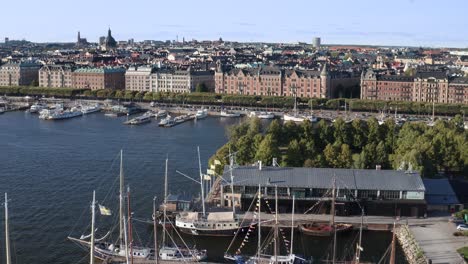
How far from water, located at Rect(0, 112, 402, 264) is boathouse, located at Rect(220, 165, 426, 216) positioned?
3.91 ft

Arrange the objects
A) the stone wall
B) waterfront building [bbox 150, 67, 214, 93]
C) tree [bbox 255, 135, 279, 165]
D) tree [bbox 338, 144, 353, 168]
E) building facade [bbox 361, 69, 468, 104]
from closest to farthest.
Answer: the stone wall, tree [bbox 255, 135, 279, 165], tree [bbox 338, 144, 353, 168], building facade [bbox 361, 69, 468, 104], waterfront building [bbox 150, 67, 214, 93]

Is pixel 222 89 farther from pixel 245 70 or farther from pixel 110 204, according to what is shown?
pixel 110 204

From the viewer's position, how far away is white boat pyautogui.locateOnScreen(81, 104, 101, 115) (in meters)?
47.2

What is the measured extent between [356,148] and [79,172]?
10651 millimetres

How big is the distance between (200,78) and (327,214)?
123 ft

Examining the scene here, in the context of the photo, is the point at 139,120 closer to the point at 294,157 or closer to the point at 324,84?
the point at 324,84

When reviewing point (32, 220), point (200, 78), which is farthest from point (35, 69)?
point (32, 220)

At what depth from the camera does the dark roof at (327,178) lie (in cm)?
1959

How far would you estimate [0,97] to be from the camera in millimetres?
55062

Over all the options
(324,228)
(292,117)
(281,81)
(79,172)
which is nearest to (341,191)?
(324,228)

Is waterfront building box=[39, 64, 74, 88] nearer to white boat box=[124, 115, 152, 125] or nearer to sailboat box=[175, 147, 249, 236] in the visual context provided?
white boat box=[124, 115, 152, 125]

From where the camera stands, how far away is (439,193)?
67.4 feet

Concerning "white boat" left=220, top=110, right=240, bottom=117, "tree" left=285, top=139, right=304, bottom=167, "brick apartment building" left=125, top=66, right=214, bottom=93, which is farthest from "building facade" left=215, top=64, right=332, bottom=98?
"tree" left=285, top=139, right=304, bottom=167

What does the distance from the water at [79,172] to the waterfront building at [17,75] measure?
1991 cm
